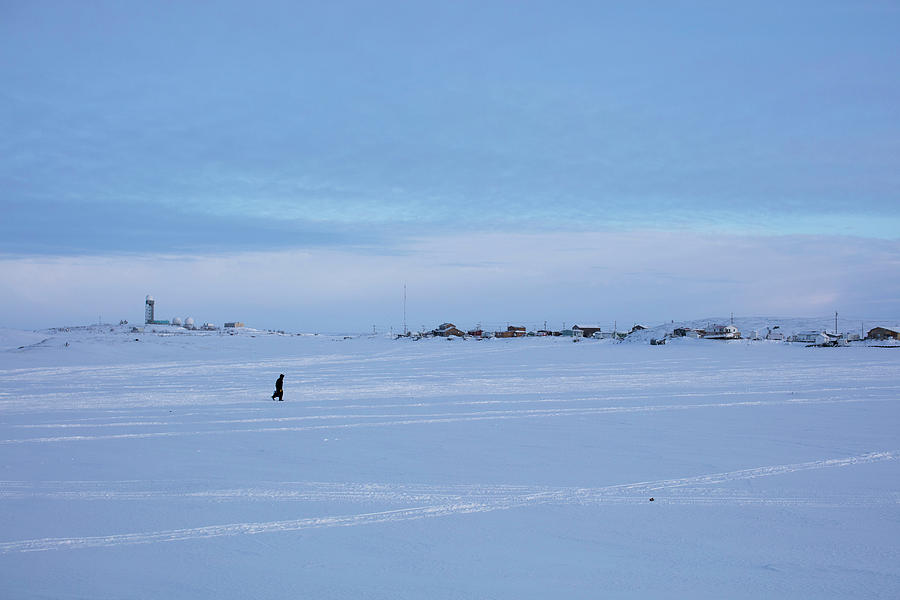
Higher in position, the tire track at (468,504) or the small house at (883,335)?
the small house at (883,335)

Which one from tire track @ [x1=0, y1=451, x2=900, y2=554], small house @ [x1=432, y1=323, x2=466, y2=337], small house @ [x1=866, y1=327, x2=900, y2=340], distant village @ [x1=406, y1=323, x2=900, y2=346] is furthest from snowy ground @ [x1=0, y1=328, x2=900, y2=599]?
small house @ [x1=432, y1=323, x2=466, y2=337]

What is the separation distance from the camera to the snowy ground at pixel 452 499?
5.03 m

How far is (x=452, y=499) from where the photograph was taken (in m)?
7.11

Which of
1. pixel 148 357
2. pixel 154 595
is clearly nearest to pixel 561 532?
pixel 154 595

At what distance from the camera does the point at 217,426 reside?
12.6m

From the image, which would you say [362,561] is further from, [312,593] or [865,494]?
[865,494]

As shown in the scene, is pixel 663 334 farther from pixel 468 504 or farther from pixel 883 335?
pixel 468 504

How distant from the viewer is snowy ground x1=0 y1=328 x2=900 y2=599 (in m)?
5.03

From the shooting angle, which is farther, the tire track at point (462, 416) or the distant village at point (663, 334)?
the distant village at point (663, 334)

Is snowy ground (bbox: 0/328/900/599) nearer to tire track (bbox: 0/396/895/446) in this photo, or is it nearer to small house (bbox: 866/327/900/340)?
tire track (bbox: 0/396/895/446)

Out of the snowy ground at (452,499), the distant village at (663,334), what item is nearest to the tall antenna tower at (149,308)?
the distant village at (663,334)

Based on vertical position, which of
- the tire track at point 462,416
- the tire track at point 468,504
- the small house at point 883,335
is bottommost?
the tire track at point 462,416

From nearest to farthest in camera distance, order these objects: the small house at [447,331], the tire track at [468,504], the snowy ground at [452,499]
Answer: the snowy ground at [452,499], the tire track at [468,504], the small house at [447,331]

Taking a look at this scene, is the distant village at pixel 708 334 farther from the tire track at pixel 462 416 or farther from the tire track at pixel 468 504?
the tire track at pixel 468 504
